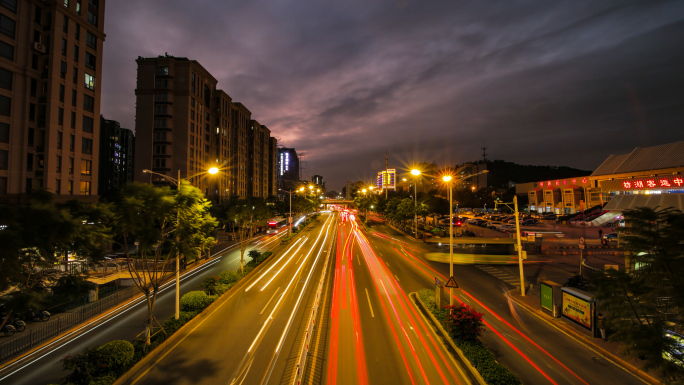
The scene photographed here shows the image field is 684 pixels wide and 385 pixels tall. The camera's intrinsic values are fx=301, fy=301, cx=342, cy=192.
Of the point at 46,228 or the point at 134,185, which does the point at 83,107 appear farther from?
the point at 46,228

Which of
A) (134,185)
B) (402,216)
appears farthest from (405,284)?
(402,216)

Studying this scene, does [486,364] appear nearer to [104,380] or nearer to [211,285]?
[104,380]

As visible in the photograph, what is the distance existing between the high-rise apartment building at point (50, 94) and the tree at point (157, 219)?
24706 mm

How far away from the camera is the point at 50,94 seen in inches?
1302

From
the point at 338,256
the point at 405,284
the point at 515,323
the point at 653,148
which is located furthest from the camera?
the point at 653,148

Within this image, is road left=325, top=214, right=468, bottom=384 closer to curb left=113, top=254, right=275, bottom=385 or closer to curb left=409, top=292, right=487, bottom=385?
curb left=409, top=292, right=487, bottom=385

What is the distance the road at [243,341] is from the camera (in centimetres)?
1098

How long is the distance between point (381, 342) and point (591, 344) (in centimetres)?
961

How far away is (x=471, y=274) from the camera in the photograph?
26.8 metres

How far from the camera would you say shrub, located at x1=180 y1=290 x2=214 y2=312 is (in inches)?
679

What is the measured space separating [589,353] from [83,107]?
170 ft

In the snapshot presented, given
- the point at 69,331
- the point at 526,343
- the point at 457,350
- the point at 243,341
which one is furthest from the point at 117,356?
the point at 526,343

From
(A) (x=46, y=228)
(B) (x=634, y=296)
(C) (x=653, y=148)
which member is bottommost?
(B) (x=634, y=296)

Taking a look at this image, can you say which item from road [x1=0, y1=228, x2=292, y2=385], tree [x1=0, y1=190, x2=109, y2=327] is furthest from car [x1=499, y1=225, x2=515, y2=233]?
tree [x1=0, y1=190, x2=109, y2=327]
